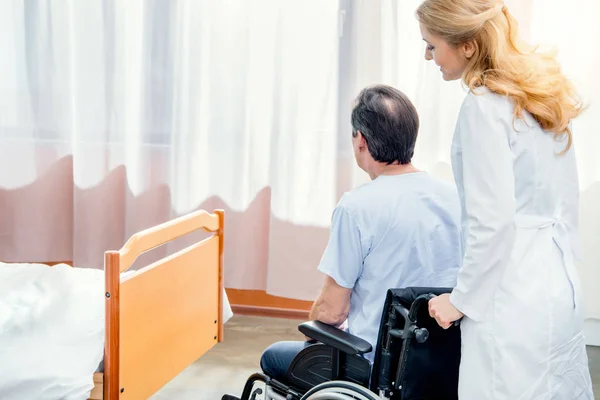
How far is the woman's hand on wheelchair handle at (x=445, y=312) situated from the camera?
1.36m

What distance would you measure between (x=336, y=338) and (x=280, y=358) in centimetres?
30

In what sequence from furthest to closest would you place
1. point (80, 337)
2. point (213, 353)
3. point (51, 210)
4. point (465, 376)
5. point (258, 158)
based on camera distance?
point (51, 210), point (258, 158), point (213, 353), point (80, 337), point (465, 376)

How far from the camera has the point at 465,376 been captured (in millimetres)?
1391

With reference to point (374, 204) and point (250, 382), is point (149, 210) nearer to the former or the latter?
point (250, 382)

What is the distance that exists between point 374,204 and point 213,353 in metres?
1.61

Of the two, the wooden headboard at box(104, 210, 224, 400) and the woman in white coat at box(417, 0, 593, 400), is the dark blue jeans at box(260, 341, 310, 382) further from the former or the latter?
the woman in white coat at box(417, 0, 593, 400)

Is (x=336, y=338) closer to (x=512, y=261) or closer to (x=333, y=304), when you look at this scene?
(x=333, y=304)

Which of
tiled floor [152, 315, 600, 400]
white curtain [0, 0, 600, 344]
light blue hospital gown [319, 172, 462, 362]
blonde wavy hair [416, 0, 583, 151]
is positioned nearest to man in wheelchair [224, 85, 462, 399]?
light blue hospital gown [319, 172, 462, 362]

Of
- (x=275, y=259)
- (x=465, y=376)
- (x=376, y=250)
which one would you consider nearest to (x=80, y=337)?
(x=376, y=250)

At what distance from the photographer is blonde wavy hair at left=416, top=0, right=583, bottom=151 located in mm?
1353

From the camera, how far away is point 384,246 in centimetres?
166

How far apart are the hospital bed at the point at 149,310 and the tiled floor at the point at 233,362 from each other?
1.03ft

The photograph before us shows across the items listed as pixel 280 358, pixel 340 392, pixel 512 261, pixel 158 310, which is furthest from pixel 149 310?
pixel 512 261

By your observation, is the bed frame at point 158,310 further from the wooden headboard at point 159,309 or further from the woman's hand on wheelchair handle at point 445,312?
the woman's hand on wheelchair handle at point 445,312
